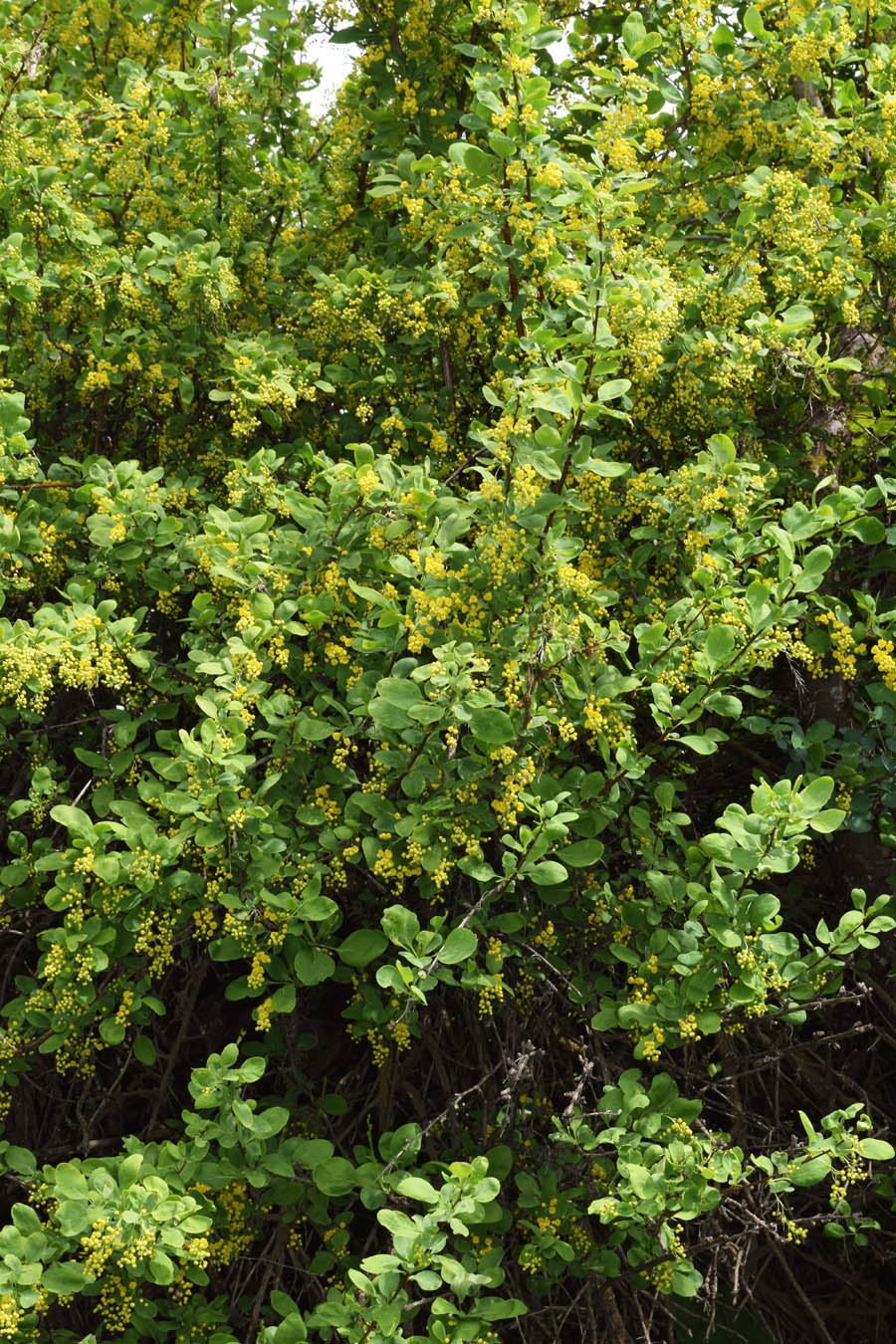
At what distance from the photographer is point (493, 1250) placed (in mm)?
2385

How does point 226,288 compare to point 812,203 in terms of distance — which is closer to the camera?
point 812,203

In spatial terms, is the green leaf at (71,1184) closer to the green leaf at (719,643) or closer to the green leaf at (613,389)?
the green leaf at (719,643)

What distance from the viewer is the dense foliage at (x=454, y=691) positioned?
7.86 ft

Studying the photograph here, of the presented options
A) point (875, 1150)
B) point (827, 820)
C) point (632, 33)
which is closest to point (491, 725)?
point (827, 820)

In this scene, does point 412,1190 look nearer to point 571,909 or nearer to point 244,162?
point 571,909

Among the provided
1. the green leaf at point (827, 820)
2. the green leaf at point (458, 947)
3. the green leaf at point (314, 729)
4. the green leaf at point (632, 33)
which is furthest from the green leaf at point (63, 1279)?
the green leaf at point (632, 33)

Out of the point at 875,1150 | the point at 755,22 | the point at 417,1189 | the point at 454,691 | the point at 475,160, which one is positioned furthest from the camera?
the point at 755,22

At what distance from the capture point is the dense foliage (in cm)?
239

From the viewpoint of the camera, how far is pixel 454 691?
7.36 feet

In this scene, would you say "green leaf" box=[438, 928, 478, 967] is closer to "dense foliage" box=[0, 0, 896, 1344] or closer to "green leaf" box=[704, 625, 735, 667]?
"dense foliage" box=[0, 0, 896, 1344]

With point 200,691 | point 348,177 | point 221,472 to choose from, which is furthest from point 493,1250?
point 348,177

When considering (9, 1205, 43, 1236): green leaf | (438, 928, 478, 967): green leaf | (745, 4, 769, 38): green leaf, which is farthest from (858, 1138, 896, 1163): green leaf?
(745, 4, 769, 38): green leaf

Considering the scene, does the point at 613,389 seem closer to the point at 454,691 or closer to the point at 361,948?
the point at 454,691

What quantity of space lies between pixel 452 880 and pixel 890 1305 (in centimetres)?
180
